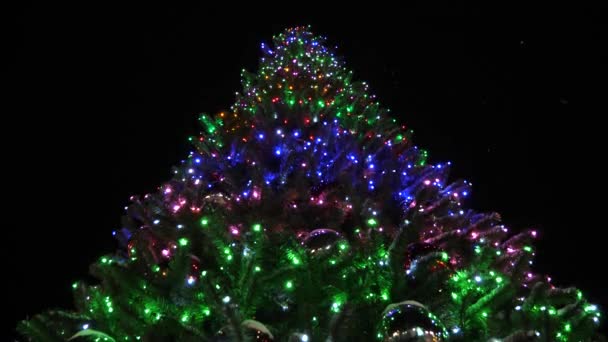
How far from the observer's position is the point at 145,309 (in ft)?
5.39

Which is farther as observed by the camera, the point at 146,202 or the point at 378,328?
the point at 146,202

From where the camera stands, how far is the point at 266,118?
3.33 m

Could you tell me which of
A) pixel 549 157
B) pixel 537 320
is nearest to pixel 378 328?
pixel 537 320

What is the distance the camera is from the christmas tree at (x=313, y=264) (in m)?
1.55

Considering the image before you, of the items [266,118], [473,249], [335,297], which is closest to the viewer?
[335,297]

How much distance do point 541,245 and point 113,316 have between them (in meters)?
8.22

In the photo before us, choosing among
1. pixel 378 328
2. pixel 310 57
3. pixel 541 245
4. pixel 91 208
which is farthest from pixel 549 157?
pixel 91 208

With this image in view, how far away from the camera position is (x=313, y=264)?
1.70m

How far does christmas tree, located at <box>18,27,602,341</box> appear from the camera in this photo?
1.55 meters

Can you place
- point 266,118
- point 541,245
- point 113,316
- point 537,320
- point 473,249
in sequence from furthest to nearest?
point 541,245 → point 266,118 → point 473,249 → point 113,316 → point 537,320

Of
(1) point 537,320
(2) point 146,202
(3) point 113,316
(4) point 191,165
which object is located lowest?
(1) point 537,320

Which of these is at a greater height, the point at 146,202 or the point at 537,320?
the point at 146,202

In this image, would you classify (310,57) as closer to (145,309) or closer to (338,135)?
(338,135)

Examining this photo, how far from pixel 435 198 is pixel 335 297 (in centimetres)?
138
